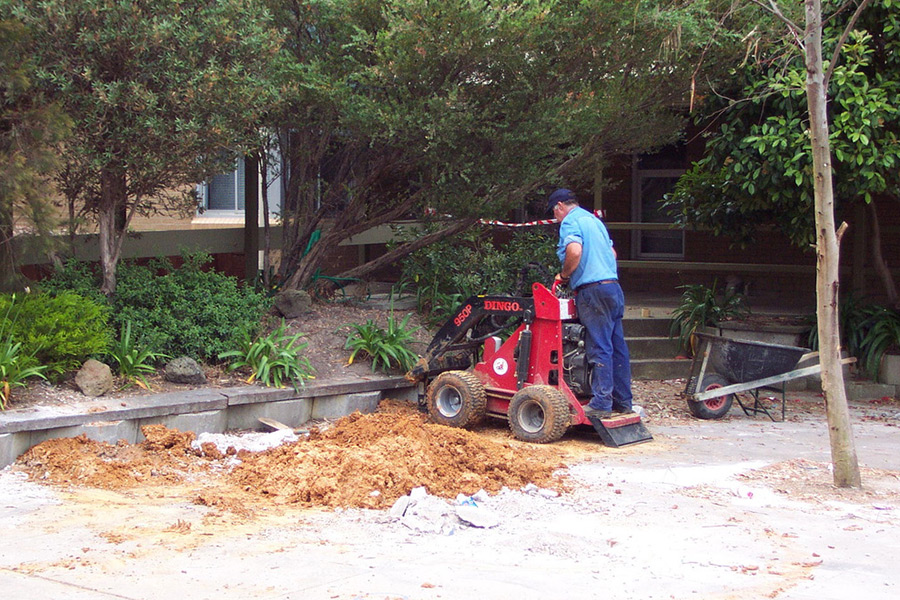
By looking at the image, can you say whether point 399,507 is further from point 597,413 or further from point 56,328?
point 56,328

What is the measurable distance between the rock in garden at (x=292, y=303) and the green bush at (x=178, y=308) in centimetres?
63

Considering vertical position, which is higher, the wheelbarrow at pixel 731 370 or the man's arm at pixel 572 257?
the man's arm at pixel 572 257

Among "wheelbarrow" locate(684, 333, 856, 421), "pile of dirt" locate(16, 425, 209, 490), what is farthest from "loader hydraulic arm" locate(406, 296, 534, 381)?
"pile of dirt" locate(16, 425, 209, 490)

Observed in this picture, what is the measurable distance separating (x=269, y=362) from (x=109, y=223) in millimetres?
1830

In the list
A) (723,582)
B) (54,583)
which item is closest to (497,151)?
(723,582)

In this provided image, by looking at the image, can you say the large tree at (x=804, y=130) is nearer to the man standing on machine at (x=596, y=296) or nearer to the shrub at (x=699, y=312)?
the shrub at (x=699, y=312)

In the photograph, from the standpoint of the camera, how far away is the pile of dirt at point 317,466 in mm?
6008

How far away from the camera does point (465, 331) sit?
841 centimetres

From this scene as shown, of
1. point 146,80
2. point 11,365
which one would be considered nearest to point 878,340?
point 146,80

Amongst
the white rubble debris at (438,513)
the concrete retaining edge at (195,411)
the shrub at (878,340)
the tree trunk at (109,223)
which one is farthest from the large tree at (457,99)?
the white rubble debris at (438,513)

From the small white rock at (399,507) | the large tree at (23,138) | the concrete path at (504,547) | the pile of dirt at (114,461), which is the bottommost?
the concrete path at (504,547)

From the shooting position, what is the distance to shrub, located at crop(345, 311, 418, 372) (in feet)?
29.8

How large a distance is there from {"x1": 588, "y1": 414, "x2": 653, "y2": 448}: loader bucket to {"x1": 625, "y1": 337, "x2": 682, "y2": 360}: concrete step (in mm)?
3160

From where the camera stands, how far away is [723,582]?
Result: 15.3 ft
